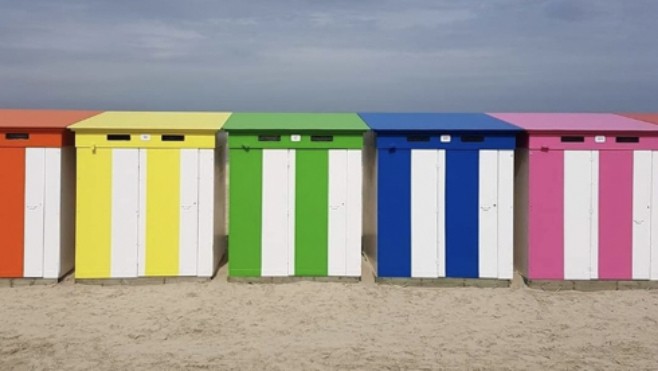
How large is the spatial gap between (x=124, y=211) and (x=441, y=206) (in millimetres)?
3697

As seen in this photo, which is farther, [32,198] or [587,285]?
[587,285]

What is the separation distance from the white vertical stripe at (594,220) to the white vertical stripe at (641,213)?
44cm

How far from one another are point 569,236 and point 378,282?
7.55 ft

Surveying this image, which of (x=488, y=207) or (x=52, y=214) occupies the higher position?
(x=488, y=207)

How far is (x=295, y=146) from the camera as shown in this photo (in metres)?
8.05

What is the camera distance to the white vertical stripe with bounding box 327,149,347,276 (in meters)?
8.07

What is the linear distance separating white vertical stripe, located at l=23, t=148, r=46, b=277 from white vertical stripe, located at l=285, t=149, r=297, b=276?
2855mm

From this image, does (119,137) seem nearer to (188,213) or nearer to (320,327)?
(188,213)

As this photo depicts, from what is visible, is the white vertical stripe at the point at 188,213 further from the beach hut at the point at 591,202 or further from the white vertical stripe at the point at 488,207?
the beach hut at the point at 591,202

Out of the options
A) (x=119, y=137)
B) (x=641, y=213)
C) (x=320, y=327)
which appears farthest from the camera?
(x=641, y=213)

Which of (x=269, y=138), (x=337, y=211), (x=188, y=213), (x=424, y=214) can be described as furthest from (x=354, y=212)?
(x=188, y=213)

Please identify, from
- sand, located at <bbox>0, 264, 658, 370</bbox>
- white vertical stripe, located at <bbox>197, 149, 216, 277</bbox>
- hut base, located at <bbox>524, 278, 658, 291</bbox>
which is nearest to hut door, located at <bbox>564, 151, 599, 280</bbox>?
hut base, located at <bbox>524, 278, 658, 291</bbox>

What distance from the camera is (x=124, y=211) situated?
26.4ft

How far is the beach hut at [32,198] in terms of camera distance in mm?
7992
